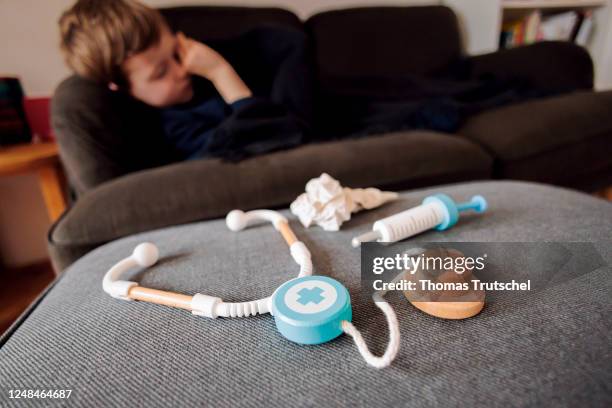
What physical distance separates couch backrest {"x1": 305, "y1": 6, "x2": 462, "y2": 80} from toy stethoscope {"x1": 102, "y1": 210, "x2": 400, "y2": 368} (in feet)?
3.82

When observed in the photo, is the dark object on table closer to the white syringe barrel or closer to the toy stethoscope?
the toy stethoscope

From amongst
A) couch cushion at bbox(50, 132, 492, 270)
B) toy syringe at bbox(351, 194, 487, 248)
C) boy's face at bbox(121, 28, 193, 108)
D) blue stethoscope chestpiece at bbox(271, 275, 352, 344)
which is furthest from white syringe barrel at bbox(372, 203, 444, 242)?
boy's face at bbox(121, 28, 193, 108)

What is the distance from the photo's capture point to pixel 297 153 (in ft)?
2.44

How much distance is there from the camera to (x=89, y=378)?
0.94 ft

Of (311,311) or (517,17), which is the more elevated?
(517,17)

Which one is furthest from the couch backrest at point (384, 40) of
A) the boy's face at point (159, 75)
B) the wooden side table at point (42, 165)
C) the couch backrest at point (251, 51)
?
the wooden side table at point (42, 165)

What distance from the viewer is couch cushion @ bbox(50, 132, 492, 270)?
0.62m

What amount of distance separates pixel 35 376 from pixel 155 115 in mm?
791

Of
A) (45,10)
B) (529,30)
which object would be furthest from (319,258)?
(529,30)

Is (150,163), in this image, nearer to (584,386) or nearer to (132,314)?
(132,314)

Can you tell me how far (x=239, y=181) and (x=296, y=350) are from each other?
1.43ft

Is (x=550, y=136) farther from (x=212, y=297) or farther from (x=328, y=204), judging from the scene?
(x=212, y=297)

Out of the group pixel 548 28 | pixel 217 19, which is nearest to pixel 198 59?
pixel 217 19

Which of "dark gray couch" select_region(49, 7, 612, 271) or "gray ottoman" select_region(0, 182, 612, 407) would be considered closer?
"gray ottoman" select_region(0, 182, 612, 407)
